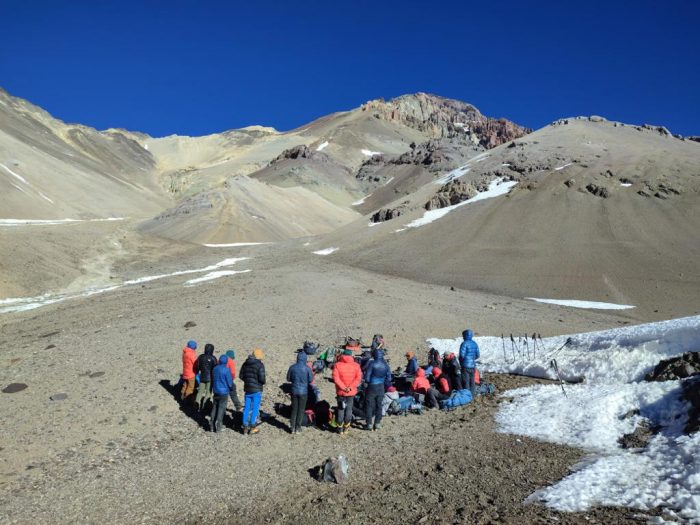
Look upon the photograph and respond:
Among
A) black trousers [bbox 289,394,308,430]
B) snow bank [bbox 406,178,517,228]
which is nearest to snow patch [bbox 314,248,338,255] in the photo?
snow bank [bbox 406,178,517,228]

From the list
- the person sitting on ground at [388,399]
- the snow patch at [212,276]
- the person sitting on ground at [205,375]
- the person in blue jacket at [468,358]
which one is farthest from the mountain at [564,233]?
the person sitting on ground at [205,375]

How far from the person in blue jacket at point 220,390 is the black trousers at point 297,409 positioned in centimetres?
124

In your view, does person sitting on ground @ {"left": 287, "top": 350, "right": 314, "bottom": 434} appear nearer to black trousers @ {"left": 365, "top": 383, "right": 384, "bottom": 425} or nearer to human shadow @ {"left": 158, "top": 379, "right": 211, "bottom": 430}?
black trousers @ {"left": 365, "top": 383, "right": 384, "bottom": 425}

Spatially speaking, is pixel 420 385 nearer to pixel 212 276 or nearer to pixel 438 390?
pixel 438 390

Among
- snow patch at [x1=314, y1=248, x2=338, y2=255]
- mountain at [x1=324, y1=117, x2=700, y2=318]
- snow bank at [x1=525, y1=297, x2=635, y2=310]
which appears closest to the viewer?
snow bank at [x1=525, y1=297, x2=635, y2=310]

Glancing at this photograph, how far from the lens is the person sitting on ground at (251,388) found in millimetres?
9445

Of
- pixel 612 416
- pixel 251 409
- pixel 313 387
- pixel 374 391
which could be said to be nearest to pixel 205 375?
pixel 251 409

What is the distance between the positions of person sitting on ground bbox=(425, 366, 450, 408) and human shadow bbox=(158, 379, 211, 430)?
4.68 meters

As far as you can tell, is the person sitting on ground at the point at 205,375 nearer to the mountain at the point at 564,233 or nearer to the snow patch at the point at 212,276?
the snow patch at the point at 212,276

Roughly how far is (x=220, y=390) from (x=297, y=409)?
58.1 inches

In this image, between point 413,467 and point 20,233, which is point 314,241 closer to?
point 20,233

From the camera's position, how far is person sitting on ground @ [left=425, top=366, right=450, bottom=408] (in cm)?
1119

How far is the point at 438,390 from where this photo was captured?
38.5 ft

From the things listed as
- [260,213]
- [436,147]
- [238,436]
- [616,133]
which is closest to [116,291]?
[238,436]
